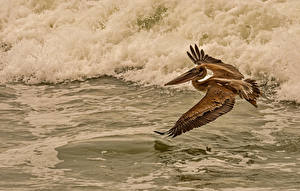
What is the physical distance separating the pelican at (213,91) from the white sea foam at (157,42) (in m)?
1.68

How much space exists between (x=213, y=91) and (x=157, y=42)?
15.8 feet

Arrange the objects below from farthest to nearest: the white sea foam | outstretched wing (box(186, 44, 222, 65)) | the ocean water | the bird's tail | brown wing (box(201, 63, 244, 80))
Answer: the white sea foam → outstretched wing (box(186, 44, 222, 65)) → brown wing (box(201, 63, 244, 80)) → the bird's tail → the ocean water

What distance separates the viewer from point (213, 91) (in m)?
7.18

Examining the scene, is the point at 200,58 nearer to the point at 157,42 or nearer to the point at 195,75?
the point at 195,75

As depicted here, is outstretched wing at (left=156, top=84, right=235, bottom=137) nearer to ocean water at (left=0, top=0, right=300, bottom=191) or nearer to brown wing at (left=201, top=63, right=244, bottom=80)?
ocean water at (left=0, top=0, right=300, bottom=191)

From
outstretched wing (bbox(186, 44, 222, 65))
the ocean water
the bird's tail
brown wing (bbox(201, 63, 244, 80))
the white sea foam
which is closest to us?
the ocean water

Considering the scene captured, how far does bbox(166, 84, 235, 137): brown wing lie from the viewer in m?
6.72

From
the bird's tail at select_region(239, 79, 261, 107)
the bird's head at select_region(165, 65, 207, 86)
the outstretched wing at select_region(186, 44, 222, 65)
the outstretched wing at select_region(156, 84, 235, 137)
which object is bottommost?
the outstretched wing at select_region(156, 84, 235, 137)

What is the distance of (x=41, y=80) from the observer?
1162 centimetres

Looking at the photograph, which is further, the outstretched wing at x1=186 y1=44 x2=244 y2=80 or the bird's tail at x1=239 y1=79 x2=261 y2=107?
the outstretched wing at x1=186 y1=44 x2=244 y2=80

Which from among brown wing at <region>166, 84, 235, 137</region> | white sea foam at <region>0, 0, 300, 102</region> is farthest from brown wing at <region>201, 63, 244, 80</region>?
white sea foam at <region>0, 0, 300, 102</region>

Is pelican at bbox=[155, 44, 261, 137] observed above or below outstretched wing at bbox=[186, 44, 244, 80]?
below

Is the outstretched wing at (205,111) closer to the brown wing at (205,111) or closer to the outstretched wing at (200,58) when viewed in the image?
the brown wing at (205,111)

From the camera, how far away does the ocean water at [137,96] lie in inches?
263
